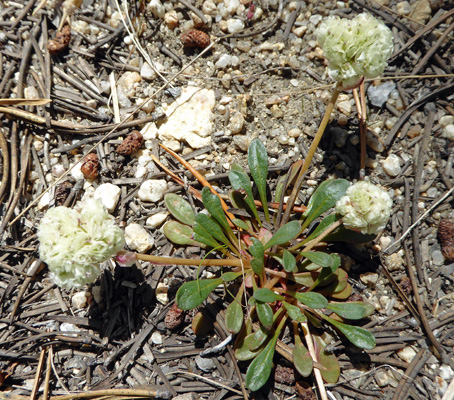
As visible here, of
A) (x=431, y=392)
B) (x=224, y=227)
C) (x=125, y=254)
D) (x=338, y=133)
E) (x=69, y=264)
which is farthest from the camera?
(x=338, y=133)

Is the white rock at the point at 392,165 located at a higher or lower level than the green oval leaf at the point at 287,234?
higher

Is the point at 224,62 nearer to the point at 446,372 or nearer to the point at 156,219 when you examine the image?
the point at 156,219

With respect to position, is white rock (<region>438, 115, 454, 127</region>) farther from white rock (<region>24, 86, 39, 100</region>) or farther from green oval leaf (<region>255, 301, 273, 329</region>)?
white rock (<region>24, 86, 39, 100</region>)

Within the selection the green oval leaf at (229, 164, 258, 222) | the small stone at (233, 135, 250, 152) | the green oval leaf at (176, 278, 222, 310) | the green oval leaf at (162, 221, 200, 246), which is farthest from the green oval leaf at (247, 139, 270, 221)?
the green oval leaf at (176, 278, 222, 310)

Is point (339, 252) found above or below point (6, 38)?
below

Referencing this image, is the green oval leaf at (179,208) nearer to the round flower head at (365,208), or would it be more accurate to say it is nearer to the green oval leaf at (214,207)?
the green oval leaf at (214,207)

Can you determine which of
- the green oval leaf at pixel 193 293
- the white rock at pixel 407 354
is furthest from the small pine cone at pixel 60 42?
the white rock at pixel 407 354

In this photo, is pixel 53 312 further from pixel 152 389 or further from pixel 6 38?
pixel 6 38

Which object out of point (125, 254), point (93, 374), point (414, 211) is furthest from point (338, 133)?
point (93, 374)
